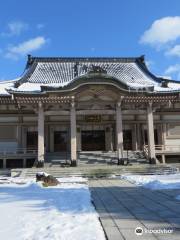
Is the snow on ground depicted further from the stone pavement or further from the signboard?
the signboard

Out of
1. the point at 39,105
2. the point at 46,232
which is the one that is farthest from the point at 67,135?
the point at 46,232

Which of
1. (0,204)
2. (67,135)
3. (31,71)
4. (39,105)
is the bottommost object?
(0,204)

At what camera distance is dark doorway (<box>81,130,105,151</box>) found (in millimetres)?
28328

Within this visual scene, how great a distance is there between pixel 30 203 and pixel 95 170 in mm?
11657

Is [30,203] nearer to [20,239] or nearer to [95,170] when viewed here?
[20,239]

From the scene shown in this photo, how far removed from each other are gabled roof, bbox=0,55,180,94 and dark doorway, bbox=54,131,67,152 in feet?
14.6

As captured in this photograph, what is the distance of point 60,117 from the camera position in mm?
27359

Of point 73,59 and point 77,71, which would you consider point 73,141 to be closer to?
point 77,71

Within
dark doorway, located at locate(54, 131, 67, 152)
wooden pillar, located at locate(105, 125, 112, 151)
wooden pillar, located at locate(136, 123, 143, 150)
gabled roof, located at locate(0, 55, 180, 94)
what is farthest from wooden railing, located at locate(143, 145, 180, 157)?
dark doorway, located at locate(54, 131, 67, 152)

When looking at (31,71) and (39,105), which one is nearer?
(39,105)

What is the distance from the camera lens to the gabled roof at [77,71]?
98.1ft

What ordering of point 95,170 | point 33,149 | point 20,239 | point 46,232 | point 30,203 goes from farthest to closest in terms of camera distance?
point 33,149
point 95,170
point 30,203
point 46,232
point 20,239

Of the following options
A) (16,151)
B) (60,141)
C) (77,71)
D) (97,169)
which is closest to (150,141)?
(97,169)

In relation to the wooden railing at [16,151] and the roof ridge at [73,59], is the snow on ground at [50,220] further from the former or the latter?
the roof ridge at [73,59]
